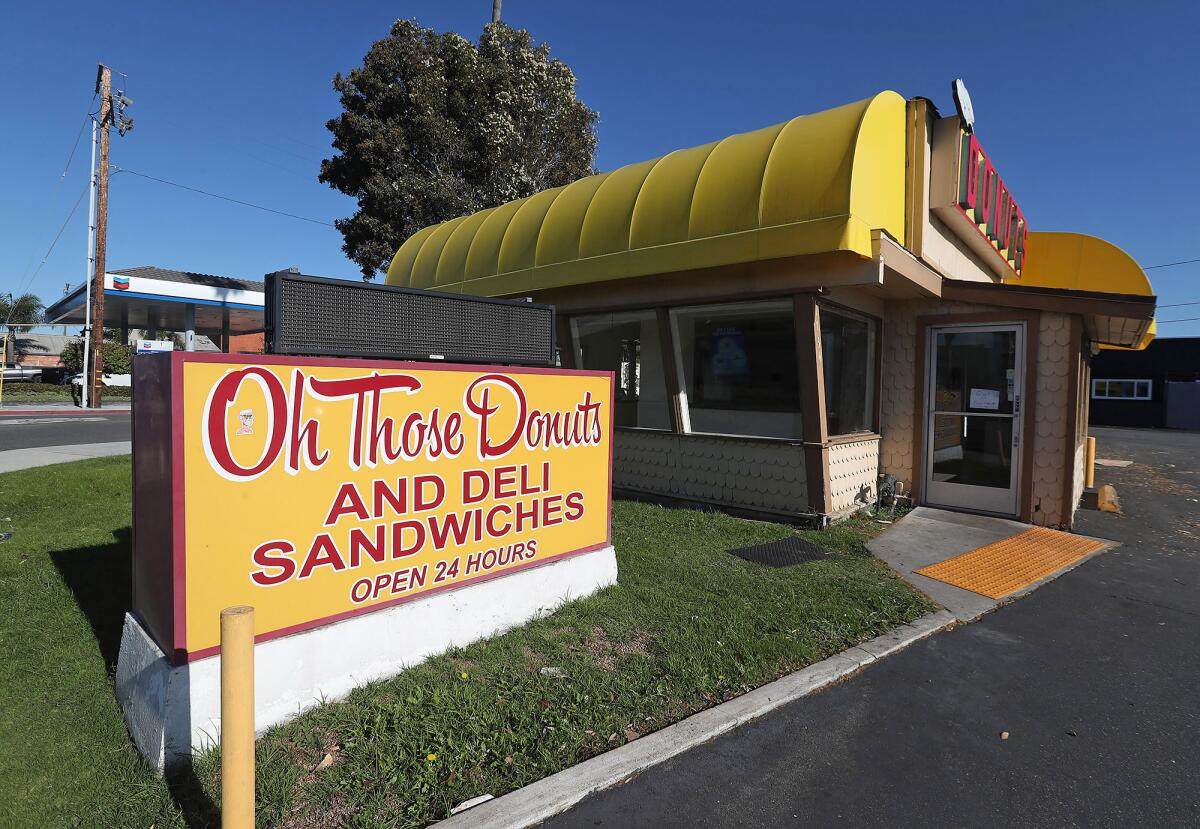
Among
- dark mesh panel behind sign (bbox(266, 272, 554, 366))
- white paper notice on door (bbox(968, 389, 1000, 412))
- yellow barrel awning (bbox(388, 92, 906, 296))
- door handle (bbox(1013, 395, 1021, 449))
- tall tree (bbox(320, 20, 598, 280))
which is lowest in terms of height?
door handle (bbox(1013, 395, 1021, 449))

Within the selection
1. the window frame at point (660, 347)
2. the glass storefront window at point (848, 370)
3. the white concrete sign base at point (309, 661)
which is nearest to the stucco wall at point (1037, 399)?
the glass storefront window at point (848, 370)

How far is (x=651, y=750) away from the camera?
2949mm

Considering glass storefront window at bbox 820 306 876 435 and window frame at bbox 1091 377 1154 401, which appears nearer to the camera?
glass storefront window at bbox 820 306 876 435

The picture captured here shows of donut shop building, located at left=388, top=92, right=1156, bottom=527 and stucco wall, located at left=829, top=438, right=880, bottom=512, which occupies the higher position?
donut shop building, located at left=388, top=92, right=1156, bottom=527

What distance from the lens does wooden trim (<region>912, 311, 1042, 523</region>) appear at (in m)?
7.48

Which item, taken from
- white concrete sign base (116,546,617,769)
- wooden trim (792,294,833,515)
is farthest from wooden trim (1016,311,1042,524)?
white concrete sign base (116,546,617,769)

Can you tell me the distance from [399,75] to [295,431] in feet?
63.4

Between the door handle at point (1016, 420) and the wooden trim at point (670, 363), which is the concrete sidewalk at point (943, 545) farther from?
the wooden trim at point (670, 363)

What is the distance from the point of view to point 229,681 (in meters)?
2.04

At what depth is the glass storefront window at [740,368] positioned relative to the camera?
7.62 meters

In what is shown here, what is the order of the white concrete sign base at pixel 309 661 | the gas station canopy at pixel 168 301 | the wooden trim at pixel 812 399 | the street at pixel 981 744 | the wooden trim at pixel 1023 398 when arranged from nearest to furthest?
the street at pixel 981 744 < the white concrete sign base at pixel 309 661 < the wooden trim at pixel 812 399 < the wooden trim at pixel 1023 398 < the gas station canopy at pixel 168 301

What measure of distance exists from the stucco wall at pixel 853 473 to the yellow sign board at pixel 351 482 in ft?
13.4

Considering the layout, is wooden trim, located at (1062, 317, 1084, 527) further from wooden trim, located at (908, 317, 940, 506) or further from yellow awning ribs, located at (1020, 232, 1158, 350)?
yellow awning ribs, located at (1020, 232, 1158, 350)

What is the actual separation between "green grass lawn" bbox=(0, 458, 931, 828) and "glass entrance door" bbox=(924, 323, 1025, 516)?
9.71ft
